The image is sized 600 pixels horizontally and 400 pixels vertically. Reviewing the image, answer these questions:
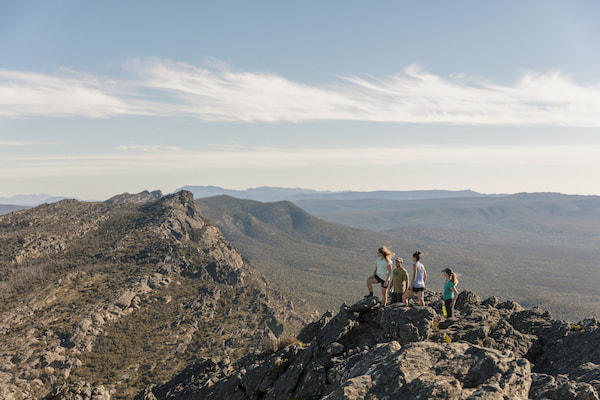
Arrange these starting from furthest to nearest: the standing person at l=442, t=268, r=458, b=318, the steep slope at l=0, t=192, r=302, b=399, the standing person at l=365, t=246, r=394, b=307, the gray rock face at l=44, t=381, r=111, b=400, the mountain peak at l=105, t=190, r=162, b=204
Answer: the mountain peak at l=105, t=190, r=162, b=204, the steep slope at l=0, t=192, r=302, b=399, the gray rock face at l=44, t=381, r=111, b=400, the standing person at l=442, t=268, r=458, b=318, the standing person at l=365, t=246, r=394, b=307

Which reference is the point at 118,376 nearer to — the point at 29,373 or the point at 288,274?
the point at 29,373

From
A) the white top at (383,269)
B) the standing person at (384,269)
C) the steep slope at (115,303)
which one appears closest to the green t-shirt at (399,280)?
the standing person at (384,269)

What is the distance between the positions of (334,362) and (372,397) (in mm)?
6574

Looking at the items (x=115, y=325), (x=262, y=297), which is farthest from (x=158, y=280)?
(x=262, y=297)

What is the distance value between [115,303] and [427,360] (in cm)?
7706

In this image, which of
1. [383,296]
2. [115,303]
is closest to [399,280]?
[383,296]

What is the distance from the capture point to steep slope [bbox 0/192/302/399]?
194 feet

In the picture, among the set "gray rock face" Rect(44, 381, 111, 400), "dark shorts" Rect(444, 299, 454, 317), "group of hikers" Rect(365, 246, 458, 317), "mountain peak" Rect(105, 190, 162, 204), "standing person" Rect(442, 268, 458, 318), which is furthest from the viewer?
"mountain peak" Rect(105, 190, 162, 204)

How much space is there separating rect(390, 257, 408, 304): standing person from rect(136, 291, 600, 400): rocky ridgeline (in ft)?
4.37

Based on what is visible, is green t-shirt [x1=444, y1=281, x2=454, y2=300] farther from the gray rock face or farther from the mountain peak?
the mountain peak

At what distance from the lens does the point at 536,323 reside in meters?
20.8

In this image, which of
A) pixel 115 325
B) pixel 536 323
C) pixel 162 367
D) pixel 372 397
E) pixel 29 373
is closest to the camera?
pixel 372 397

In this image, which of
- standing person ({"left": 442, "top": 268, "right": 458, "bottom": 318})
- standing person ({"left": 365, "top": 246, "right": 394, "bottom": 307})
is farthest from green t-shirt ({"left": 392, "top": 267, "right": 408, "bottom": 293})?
standing person ({"left": 442, "top": 268, "right": 458, "bottom": 318})

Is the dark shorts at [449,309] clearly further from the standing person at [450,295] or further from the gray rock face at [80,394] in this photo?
the gray rock face at [80,394]
